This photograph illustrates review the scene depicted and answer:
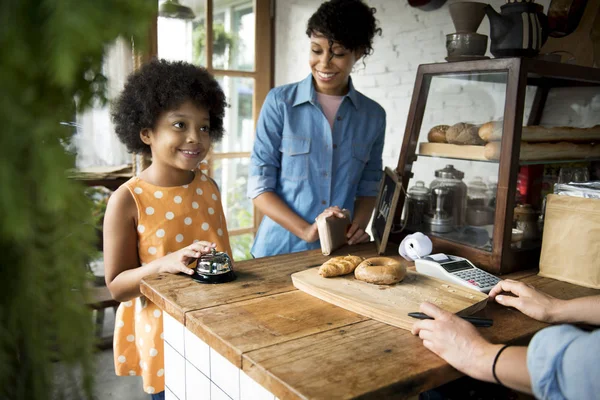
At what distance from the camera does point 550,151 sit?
1.72m

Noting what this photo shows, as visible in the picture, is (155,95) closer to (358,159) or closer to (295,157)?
(295,157)

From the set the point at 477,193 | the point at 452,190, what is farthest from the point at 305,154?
the point at 477,193

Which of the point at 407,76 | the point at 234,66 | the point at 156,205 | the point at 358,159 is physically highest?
the point at 234,66

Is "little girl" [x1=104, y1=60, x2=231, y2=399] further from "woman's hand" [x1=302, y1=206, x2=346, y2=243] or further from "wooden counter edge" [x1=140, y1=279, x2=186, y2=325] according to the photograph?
"woman's hand" [x1=302, y1=206, x2=346, y2=243]

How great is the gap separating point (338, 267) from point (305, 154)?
35.6 inches

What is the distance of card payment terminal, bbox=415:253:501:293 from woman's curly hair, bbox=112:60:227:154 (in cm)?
91

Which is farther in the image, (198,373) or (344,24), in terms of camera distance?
(344,24)

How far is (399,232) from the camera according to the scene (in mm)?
1888

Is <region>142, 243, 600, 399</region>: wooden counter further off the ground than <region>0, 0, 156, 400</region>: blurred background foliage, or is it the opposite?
<region>0, 0, 156, 400</region>: blurred background foliage

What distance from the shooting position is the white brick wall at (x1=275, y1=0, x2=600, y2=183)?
1761 mm

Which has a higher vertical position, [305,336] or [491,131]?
[491,131]

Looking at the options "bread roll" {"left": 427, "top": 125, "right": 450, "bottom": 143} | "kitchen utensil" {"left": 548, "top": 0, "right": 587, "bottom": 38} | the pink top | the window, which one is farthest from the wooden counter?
the window

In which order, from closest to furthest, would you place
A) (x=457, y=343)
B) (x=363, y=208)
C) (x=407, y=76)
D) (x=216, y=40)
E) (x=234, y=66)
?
(x=457, y=343) < (x=363, y=208) < (x=407, y=76) < (x=216, y=40) < (x=234, y=66)

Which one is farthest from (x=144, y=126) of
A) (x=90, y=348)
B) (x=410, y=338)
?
(x=90, y=348)
